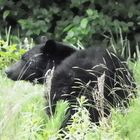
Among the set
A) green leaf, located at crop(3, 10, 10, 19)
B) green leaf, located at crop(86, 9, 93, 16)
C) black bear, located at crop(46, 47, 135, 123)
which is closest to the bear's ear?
black bear, located at crop(46, 47, 135, 123)

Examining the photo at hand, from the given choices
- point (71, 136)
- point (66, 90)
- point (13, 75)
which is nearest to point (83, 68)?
point (66, 90)

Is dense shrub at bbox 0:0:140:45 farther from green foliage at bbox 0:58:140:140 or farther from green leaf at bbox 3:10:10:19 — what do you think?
green foliage at bbox 0:58:140:140

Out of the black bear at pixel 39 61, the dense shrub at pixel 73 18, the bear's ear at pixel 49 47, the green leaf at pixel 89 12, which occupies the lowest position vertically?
the dense shrub at pixel 73 18

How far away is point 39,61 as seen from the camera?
6699 millimetres

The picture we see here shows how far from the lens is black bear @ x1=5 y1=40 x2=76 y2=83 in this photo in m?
6.58

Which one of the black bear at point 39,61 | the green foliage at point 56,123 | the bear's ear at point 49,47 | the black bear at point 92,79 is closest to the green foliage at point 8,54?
the black bear at point 39,61

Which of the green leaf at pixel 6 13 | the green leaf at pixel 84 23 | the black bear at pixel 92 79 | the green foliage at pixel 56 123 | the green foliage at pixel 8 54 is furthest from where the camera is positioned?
the green leaf at pixel 6 13

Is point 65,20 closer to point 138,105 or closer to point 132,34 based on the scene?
point 132,34

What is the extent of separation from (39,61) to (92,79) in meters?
1.07

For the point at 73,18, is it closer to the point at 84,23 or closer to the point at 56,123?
the point at 84,23

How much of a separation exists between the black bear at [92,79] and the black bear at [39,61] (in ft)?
1.74

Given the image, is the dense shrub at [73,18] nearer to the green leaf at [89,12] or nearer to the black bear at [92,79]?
the green leaf at [89,12]

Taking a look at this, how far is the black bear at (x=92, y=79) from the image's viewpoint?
5.68 meters

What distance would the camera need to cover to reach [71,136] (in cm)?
416
